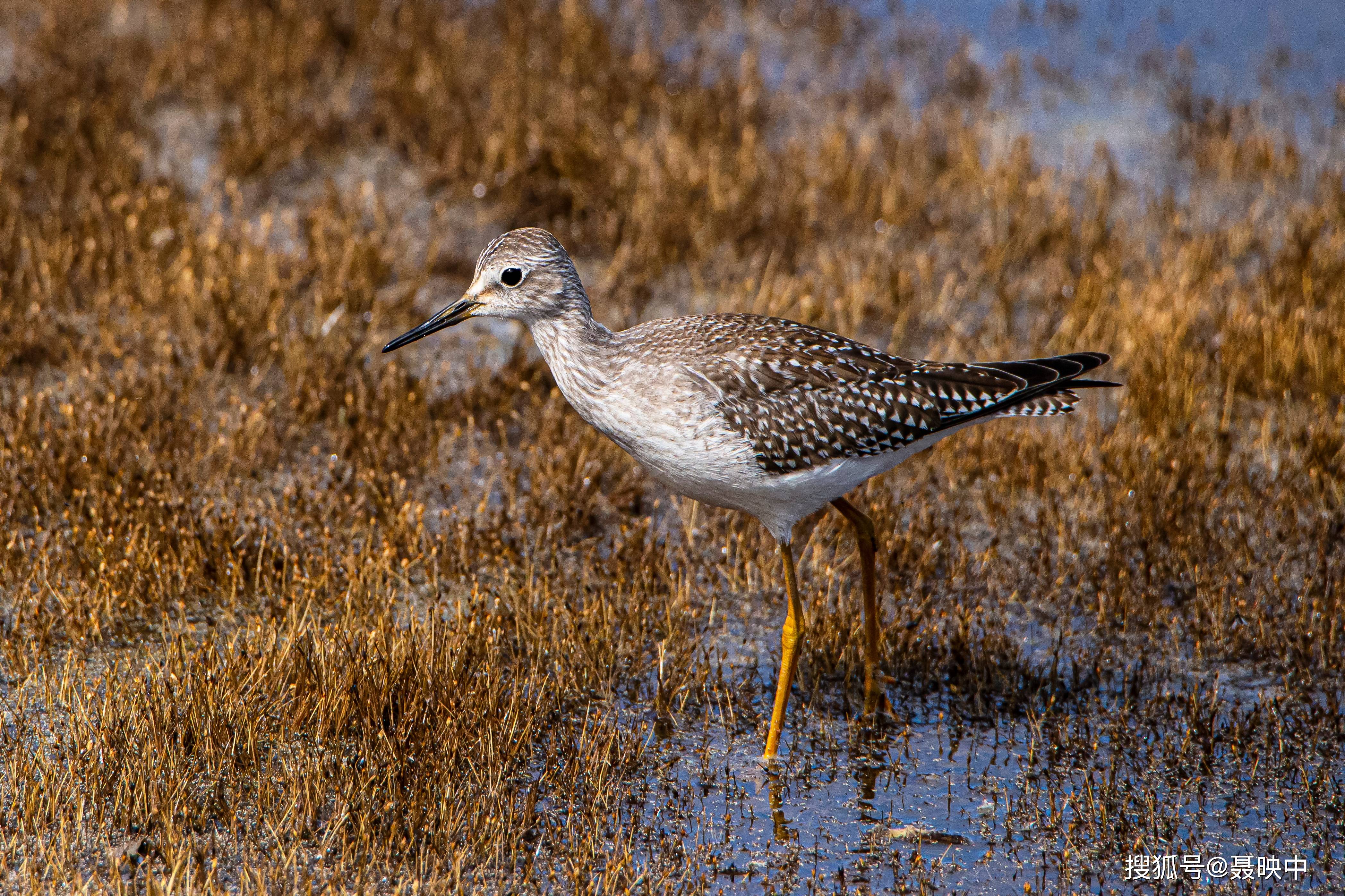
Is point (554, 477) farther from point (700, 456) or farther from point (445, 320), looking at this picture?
point (700, 456)

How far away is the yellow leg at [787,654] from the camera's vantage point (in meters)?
4.73

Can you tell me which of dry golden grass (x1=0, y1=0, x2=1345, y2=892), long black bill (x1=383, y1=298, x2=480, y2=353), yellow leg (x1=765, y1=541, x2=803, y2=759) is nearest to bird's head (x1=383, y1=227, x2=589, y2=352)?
long black bill (x1=383, y1=298, x2=480, y2=353)

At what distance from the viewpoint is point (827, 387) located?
4.81 meters

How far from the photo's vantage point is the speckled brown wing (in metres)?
4.65

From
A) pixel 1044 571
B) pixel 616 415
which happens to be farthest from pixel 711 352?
pixel 1044 571

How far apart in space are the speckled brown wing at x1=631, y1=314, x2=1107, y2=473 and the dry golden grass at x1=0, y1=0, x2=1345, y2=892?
95 cm

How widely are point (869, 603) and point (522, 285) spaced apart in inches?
71.3

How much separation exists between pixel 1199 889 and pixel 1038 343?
162 inches

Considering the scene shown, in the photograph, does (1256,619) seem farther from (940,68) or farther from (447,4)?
(447,4)

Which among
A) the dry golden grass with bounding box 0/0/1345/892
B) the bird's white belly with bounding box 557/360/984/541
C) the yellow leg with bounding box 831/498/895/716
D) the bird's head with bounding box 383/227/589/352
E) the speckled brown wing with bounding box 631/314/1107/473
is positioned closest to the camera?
Answer: the dry golden grass with bounding box 0/0/1345/892
